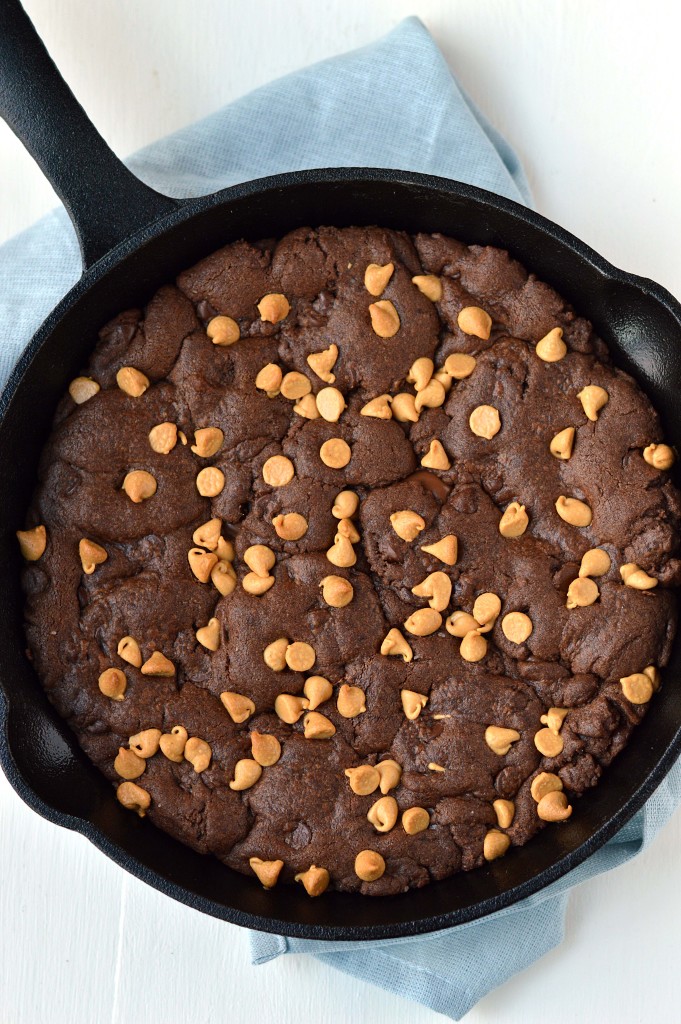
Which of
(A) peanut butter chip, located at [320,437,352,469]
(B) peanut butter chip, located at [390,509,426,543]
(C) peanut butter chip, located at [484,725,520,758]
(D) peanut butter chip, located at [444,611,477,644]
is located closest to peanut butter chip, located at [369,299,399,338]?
(A) peanut butter chip, located at [320,437,352,469]

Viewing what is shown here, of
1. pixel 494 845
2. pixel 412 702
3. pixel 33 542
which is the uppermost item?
pixel 33 542

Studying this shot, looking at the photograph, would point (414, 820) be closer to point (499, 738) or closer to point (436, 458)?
point (499, 738)

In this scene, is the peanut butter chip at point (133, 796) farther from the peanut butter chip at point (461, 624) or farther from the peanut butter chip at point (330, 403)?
the peanut butter chip at point (330, 403)

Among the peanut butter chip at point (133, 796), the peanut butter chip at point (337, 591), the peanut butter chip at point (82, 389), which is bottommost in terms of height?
the peanut butter chip at point (133, 796)

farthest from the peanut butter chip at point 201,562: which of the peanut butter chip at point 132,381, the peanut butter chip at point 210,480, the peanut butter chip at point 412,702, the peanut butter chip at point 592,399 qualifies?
the peanut butter chip at point 592,399

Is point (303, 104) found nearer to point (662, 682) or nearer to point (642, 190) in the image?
point (642, 190)

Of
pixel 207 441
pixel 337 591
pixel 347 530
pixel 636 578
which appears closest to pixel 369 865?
pixel 337 591

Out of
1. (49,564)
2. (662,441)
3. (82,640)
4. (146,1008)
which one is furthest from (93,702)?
(662,441)
